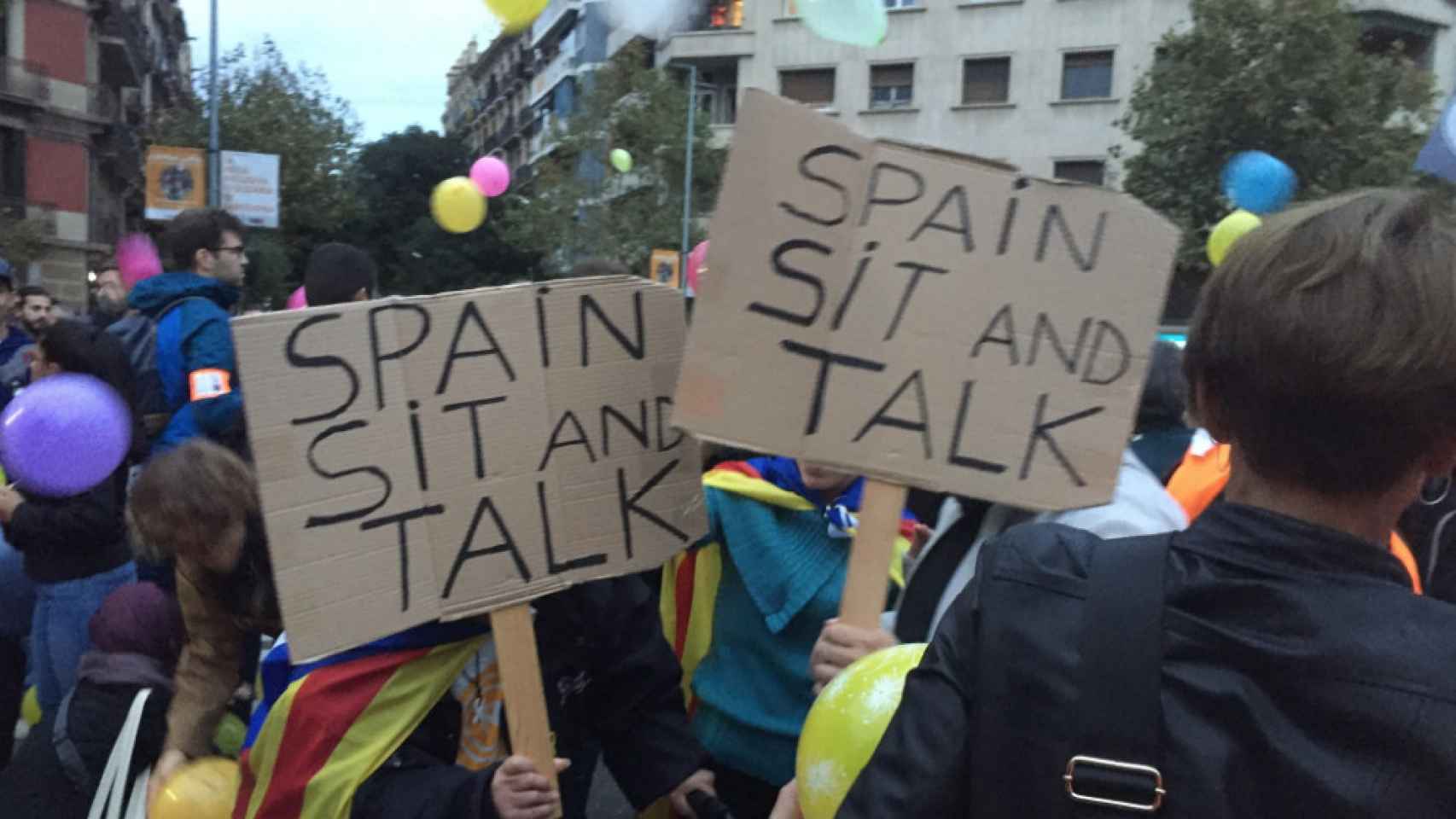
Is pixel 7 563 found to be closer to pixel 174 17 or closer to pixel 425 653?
pixel 425 653

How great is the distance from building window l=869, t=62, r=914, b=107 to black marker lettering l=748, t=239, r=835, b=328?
96.7ft

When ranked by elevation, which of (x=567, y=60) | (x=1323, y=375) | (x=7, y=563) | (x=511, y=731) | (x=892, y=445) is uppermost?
(x=567, y=60)

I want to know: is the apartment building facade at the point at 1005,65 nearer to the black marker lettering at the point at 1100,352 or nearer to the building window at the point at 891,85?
the building window at the point at 891,85

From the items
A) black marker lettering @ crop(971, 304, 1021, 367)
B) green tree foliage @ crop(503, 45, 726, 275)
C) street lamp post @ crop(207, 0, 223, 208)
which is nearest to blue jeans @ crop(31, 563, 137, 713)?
black marker lettering @ crop(971, 304, 1021, 367)

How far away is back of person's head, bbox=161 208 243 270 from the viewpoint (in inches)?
165

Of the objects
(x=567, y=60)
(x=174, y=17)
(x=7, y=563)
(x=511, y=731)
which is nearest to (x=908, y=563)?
(x=511, y=731)

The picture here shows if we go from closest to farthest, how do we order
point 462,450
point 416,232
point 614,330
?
point 462,450 < point 614,330 < point 416,232

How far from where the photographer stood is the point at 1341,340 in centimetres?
106

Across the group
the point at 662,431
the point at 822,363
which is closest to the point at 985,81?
the point at 662,431

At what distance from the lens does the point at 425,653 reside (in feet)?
6.86

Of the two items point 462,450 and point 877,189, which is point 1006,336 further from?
point 462,450

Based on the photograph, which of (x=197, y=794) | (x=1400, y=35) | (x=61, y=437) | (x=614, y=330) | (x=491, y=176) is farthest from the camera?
(x=1400, y=35)

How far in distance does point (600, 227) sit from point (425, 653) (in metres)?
27.2

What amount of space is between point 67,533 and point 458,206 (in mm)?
5397
